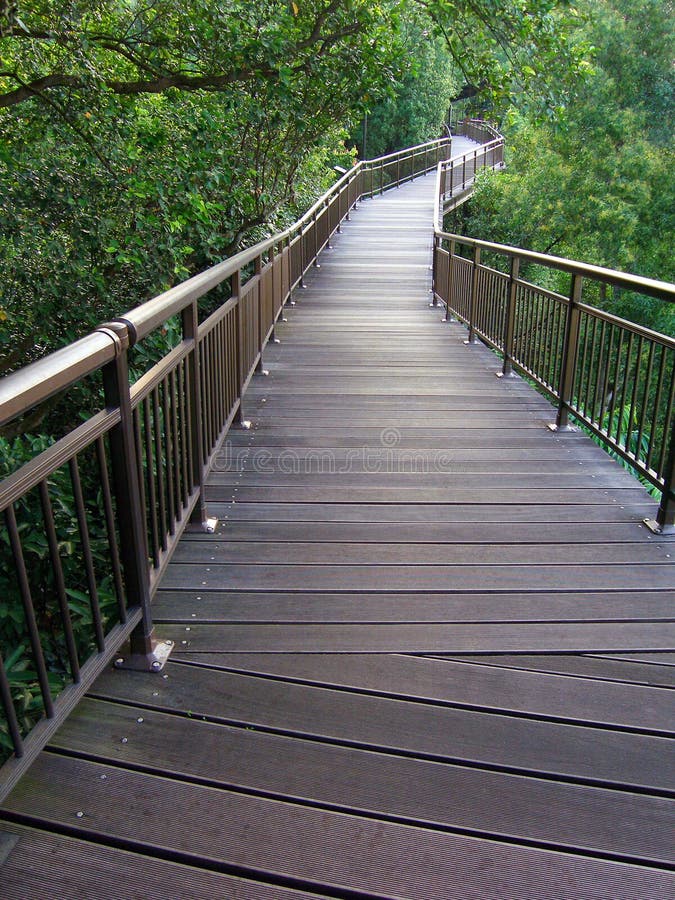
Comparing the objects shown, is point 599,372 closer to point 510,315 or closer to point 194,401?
point 510,315

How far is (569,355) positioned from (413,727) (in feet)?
9.73

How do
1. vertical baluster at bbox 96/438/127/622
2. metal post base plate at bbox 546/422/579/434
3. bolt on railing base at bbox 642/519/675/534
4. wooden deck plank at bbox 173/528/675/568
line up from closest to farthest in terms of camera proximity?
vertical baluster at bbox 96/438/127/622 → wooden deck plank at bbox 173/528/675/568 → bolt on railing base at bbox 642/519/675/534 → metal post base plate at bbox 546/422/579/434

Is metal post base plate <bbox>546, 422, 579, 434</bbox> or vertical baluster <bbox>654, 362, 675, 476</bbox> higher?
vertical baluster <bbox>654, 362, 675, 476</bbox>

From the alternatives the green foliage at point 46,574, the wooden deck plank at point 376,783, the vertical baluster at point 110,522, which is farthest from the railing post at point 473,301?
the wooden deck plank at point 376,783

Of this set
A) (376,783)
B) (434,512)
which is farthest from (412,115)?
(376,783)

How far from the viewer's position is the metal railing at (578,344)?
3252 mm

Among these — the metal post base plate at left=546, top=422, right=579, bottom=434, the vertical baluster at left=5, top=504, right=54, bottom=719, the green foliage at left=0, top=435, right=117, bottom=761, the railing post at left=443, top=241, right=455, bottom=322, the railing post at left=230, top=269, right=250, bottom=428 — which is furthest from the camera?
the railing post at left=443, top=241, right=455, bottom=322

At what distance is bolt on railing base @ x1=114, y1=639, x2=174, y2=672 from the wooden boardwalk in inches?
1.3

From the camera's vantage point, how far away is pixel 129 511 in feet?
6.78

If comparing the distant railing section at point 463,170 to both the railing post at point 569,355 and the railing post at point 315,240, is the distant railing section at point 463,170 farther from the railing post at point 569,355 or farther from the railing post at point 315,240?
the railing post at point 569,355

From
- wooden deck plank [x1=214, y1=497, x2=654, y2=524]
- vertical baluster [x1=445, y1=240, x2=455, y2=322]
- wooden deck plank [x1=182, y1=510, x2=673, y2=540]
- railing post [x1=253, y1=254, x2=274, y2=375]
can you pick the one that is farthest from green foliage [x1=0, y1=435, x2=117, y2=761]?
vertical baluster [x1=445, y1=240, x2=455, y2=322]

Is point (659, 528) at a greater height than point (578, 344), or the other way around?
point (578, 344)

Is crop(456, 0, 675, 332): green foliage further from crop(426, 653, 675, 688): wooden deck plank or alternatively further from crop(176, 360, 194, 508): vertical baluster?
crop(426, 653, 675, 688): wooden deck plank

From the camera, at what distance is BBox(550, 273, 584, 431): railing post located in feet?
13.9
